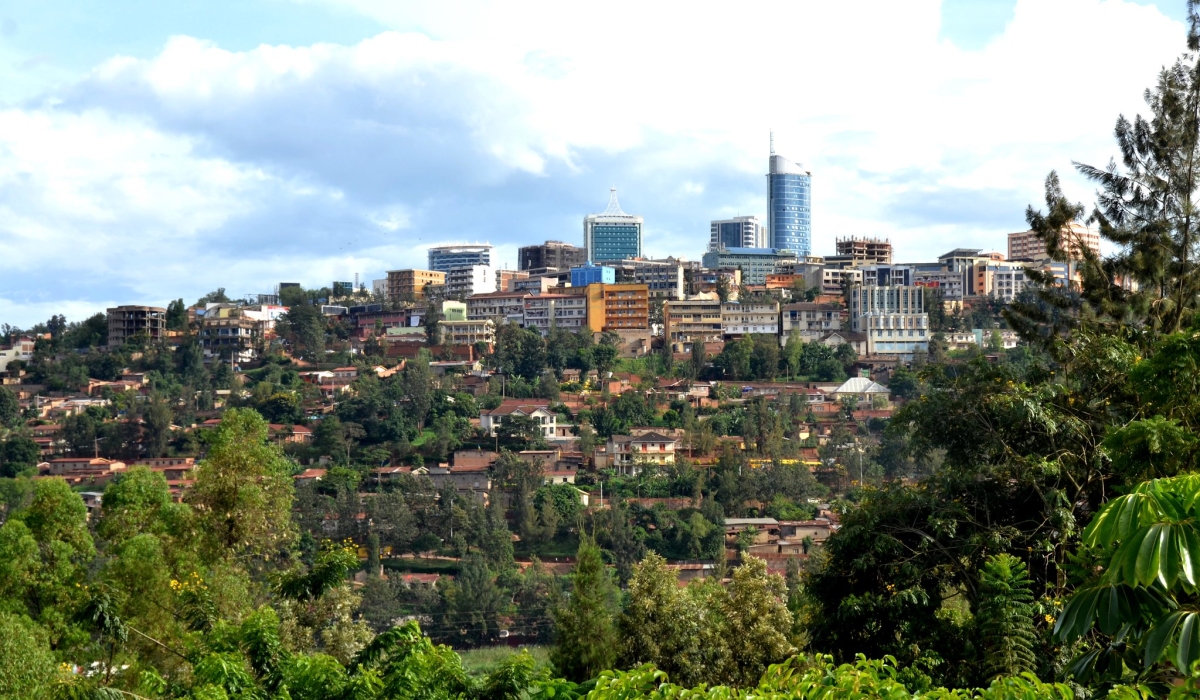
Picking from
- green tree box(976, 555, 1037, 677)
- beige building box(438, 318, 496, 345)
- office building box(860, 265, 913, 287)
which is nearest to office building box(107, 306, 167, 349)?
beige building box(438, 318, 496, 345)

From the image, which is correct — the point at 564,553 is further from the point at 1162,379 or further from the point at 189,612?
the point at 1162,379

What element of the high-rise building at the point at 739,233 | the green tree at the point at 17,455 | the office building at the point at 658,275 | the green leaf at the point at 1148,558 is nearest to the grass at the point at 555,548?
the green tree at the point at 17,455

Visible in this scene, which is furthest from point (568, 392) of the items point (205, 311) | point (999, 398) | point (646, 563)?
point (999, 398)

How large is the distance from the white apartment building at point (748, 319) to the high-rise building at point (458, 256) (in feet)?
93.7

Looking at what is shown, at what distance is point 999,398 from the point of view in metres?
6.79

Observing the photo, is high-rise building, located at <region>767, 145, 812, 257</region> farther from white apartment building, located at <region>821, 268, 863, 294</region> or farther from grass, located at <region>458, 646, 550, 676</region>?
grass, located at <region>458, 646, 550, 676</region>

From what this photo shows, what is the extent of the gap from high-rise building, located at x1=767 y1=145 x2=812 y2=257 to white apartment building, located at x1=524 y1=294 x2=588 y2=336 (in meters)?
42.0

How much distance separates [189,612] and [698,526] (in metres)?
17.8

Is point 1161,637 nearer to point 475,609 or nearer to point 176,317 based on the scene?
point 475,609

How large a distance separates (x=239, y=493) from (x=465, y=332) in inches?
1327

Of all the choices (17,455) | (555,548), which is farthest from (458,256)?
(555,548)

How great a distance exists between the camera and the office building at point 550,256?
2500 inches

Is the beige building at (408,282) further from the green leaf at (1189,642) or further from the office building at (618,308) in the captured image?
the green leaf at (1189,642)

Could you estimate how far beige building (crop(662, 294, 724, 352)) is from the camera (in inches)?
1626
